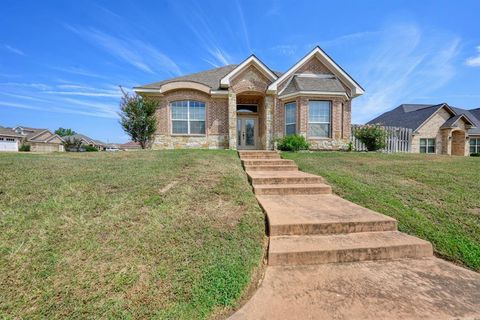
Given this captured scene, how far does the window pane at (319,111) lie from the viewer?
12711 millimetres

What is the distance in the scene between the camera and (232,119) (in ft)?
42.8

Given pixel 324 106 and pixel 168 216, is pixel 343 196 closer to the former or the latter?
pixel 168 216

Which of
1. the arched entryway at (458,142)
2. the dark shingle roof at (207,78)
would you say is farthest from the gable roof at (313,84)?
the arched entryway at (458,142)

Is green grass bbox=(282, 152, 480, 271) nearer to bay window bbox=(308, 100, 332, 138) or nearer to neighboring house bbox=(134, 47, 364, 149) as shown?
bay window bbox=(308, 100, 332, 138)

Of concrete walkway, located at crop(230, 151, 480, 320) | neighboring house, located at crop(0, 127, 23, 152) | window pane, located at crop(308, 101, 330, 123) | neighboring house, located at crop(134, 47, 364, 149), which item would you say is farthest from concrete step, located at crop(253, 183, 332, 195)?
neighboring house, located at crop(0, 127, 23, 152)

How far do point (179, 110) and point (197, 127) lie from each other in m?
1.46

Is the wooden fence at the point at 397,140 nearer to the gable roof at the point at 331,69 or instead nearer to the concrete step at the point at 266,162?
the gable roof at the point at 331,69

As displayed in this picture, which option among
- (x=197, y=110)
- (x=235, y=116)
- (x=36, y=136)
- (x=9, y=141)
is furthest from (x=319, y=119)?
(x=36, y=136)

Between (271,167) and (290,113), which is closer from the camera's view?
(271,167)

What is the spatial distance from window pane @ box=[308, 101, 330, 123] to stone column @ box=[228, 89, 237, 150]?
4.38 metres

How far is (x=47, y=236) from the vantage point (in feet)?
9.37

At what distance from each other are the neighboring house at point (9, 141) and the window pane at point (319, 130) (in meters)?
46.0

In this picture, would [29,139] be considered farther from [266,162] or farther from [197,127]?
[266,162]

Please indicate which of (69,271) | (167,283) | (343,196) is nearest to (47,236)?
(69,271)
